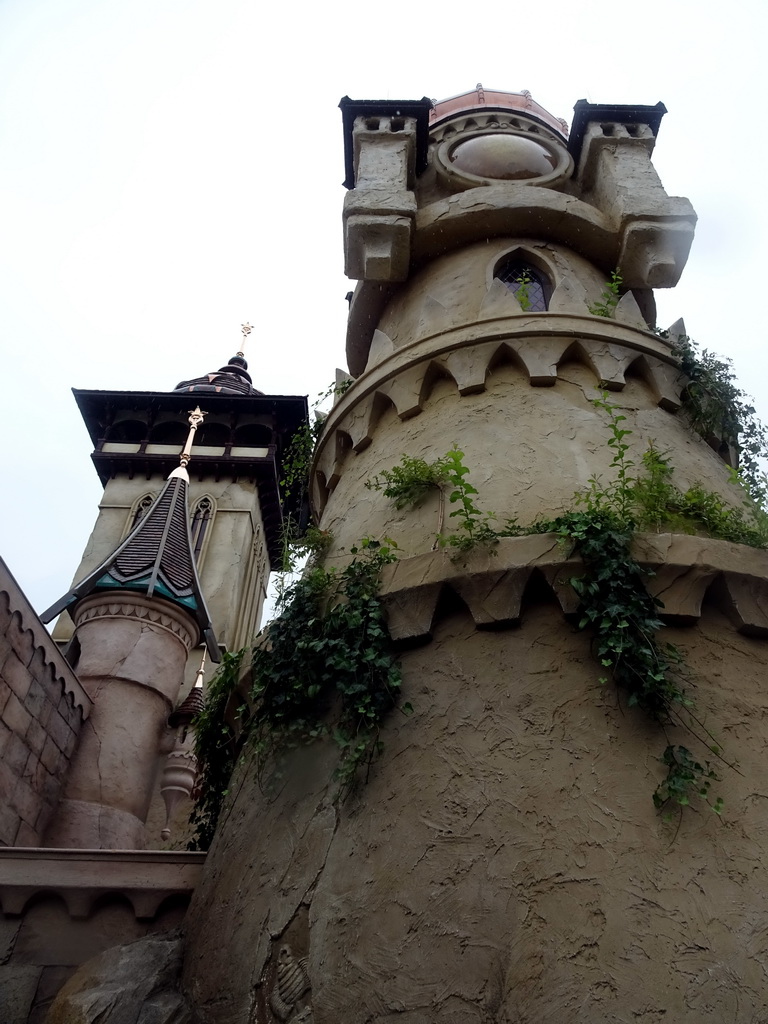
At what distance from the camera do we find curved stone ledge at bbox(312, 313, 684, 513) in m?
5.80

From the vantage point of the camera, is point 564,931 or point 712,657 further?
point 712,657

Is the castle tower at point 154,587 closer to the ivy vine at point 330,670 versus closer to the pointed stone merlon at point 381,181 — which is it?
the ivy vine at point 330,670

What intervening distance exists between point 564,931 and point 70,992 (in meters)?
2.39

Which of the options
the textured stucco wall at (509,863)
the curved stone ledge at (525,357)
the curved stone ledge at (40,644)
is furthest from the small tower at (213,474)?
the textured stucco wall at (509,863)

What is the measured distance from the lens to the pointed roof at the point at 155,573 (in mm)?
11250

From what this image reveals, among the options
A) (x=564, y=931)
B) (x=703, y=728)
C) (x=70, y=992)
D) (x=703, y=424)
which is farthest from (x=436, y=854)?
(x=703, y=424)

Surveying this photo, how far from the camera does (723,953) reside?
3.08 metres

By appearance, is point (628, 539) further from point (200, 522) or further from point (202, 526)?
point (200, 522)

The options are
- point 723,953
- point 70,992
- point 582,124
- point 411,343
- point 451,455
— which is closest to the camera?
point 723,953

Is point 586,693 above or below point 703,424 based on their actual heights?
below

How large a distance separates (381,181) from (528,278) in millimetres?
1945

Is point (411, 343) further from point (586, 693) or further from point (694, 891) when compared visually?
point (694, 891)

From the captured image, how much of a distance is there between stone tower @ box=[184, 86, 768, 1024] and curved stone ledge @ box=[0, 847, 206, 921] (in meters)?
0.35

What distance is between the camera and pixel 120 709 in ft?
33.0
